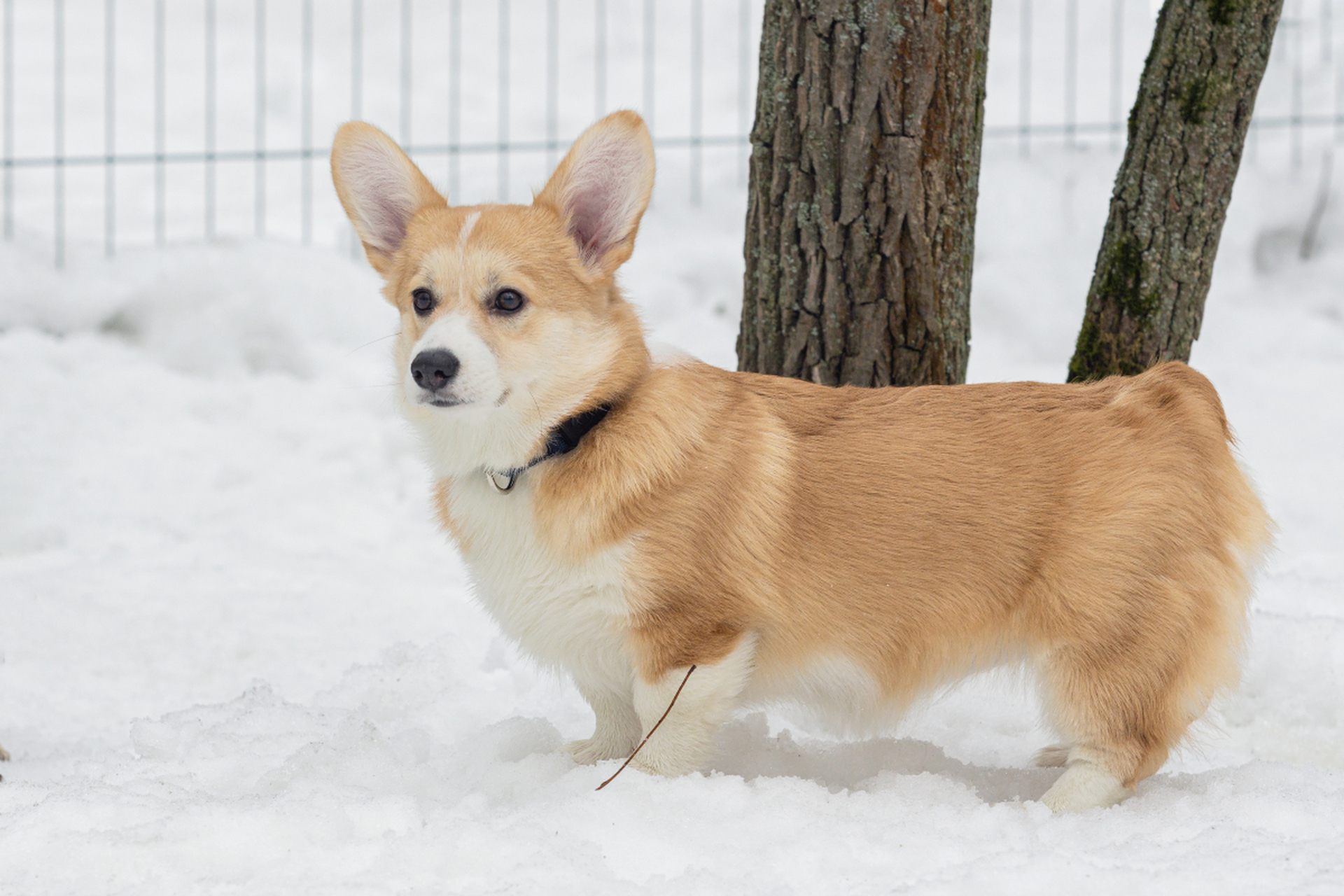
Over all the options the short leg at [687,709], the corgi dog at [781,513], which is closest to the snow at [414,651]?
the short leg at [687,709]

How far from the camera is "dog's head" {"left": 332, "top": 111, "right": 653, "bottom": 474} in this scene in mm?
2551

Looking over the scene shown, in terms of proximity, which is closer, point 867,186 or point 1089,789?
point 1089,789

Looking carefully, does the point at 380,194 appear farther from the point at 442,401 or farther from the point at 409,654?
the point at 409,654

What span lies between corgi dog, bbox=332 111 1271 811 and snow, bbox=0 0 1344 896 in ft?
0.73

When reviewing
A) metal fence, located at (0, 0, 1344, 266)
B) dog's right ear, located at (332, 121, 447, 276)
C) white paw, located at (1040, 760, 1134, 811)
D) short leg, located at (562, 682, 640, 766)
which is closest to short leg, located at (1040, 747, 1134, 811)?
white paw, located at (1040, 760, 1134, 811)

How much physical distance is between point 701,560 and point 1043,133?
18.1 ft

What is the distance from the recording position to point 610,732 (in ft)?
9.71

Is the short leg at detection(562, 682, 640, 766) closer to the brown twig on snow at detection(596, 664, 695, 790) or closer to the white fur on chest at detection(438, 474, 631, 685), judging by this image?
the white fur on chest at detection(438, 474, 631, 685)

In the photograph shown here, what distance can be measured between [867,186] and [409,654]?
2053 mm

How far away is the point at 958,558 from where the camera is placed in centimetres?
266

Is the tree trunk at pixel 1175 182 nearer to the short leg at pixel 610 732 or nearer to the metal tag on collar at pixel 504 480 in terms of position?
the short leg at pixel 610 732

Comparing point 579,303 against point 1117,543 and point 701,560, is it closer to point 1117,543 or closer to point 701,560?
point 701,560

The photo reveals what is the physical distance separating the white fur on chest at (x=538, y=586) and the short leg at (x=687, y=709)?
13 centimetres

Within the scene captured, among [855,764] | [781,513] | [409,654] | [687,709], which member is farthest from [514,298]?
[409,654]
